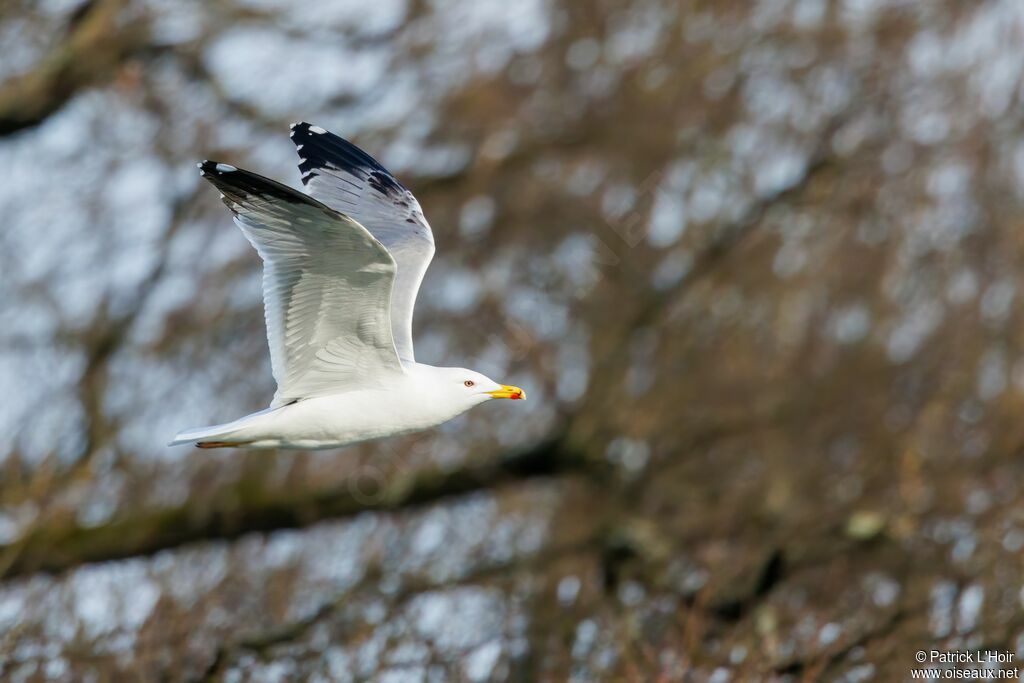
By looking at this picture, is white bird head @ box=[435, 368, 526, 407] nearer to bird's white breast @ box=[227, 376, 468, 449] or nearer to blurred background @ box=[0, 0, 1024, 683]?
bird's white breast @ box=[227, 376, 468, 449]

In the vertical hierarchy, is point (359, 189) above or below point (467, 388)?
above

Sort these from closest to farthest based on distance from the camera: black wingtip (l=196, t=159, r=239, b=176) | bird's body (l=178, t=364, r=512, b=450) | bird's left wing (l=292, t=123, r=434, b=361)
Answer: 1. black wingtip (l=196, t=159, r=239, b=176)
2. bird's body (l=178, t=364, r=512, b=450)
3. bird's left wing (l=292, t=123, r=434, b=361)

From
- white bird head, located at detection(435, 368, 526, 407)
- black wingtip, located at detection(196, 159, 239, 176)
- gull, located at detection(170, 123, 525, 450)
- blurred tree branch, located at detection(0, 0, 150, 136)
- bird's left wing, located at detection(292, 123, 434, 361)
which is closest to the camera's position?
black wingtip, located at detection(196, 159, 239, 176)

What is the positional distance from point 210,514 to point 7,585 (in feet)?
3.51

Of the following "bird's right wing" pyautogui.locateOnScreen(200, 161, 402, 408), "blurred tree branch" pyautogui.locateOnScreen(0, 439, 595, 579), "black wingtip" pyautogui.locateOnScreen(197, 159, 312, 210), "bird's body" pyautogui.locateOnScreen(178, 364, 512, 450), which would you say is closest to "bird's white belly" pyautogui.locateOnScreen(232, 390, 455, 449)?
"bird's body" pyautogui.locateOnScreen(178, 364, 512, 450)

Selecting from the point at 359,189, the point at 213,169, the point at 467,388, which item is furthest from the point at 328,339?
the point at 359,189

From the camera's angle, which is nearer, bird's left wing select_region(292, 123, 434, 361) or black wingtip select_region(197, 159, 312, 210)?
black wingtip select_region(197, 159, 312, 210)

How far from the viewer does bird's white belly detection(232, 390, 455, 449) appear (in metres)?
5.32

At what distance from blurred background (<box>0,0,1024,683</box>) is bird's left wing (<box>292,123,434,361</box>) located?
161cm

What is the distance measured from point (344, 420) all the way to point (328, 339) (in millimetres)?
287

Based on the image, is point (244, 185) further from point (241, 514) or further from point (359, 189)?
point (241, 514)

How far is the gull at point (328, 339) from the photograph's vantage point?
5000 mm

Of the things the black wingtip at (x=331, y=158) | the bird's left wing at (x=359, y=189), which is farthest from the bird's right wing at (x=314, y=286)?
the black wingtip at (x=331, y=158)

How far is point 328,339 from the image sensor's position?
5.37m
